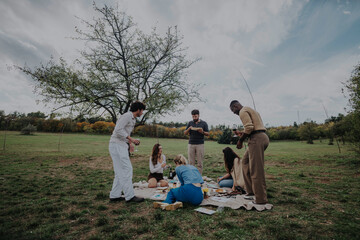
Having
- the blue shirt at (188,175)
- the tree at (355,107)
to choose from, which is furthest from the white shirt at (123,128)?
the tree at (355,107)

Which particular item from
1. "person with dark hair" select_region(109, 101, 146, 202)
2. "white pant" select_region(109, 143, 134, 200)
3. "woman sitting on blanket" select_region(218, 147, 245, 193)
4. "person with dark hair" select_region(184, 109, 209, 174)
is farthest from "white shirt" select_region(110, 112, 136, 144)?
"woman sitting on blanket" select_region(218, 147, 245, 193)

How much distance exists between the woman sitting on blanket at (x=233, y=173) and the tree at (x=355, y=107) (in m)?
8.14

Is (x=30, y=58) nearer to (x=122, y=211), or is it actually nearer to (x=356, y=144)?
(x=122, y=211)

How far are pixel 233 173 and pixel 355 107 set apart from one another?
902 centimetres

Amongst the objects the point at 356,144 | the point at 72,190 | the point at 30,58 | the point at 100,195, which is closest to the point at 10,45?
the point at 30,58

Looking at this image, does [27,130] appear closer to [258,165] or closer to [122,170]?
[122,170]

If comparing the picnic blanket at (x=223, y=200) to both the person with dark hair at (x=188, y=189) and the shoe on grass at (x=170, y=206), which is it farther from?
the shoe on grass at (x=170, y=206)

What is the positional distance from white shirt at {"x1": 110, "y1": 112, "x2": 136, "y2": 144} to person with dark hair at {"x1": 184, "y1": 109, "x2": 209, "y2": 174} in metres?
2.57

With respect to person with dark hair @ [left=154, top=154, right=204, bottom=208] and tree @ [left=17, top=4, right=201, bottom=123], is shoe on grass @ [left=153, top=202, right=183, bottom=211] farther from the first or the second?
tree @ [left=17, top=4, right=201, bottom=123]

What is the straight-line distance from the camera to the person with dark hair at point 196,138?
6301 mm

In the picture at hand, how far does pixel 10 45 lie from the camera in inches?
360

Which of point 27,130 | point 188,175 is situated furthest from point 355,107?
point 27,130

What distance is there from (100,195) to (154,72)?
9993mm

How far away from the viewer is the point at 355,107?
30.2 feet
